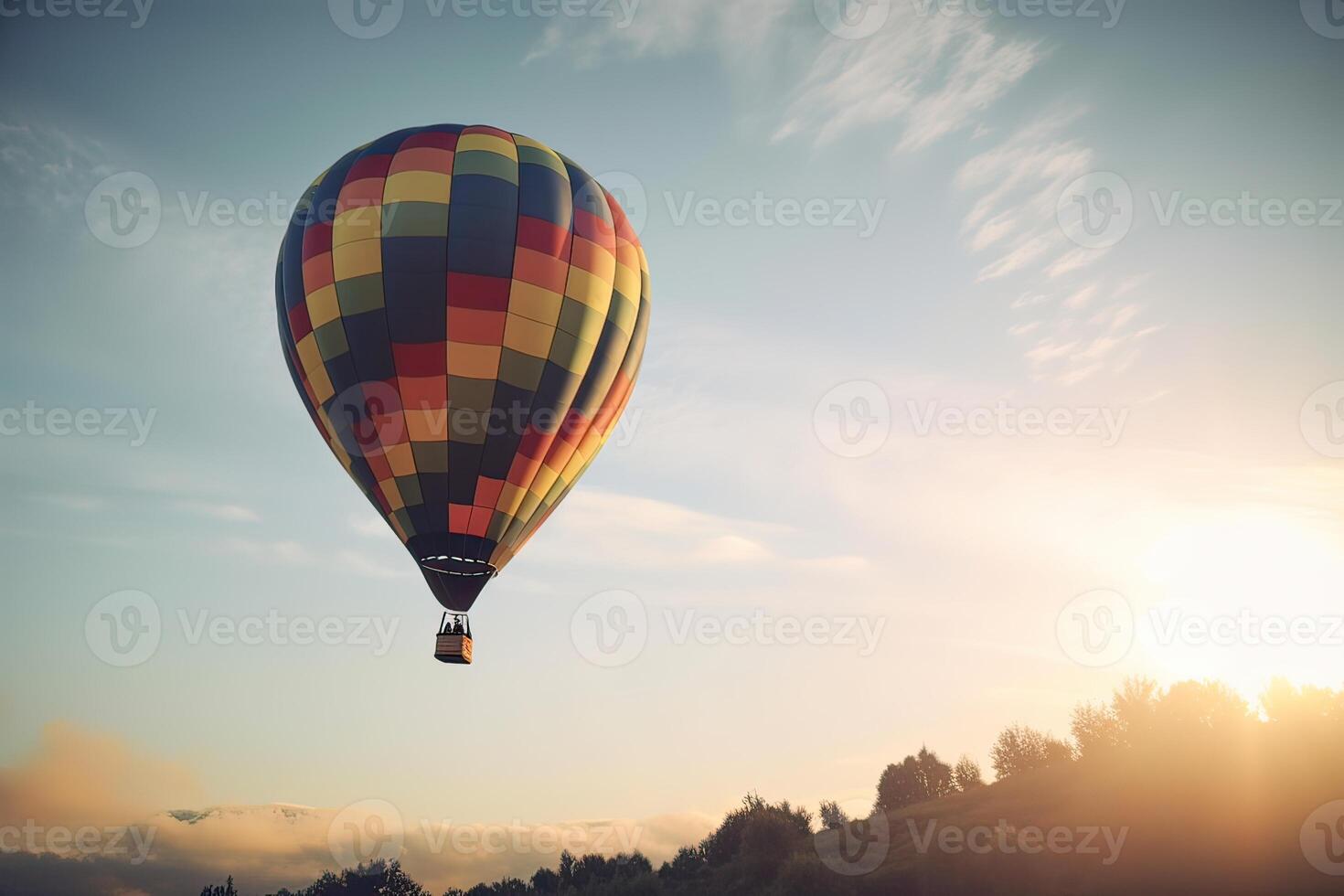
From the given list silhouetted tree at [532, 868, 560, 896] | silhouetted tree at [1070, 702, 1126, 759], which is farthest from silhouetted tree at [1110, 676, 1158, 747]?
silhouetted tree at [532, 868, 560, 896]

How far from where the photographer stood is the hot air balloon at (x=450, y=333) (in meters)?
20.7

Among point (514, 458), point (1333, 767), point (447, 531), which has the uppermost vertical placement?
point (514, 458)

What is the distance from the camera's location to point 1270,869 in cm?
2512

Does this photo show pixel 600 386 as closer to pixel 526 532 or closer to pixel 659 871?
pixel 526 532

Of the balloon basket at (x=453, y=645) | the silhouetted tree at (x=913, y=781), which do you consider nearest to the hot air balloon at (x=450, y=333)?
the balloon basket at (x=453, y=645)

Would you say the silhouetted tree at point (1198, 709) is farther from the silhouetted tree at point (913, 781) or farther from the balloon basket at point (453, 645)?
the balloon basket at point (453, 645)

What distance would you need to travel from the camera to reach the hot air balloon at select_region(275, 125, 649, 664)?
20.7m

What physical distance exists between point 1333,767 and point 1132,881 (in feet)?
49.1

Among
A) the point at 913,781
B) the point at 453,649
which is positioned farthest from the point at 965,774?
the point at 453,649

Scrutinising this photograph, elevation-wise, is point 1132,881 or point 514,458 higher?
point 514,458

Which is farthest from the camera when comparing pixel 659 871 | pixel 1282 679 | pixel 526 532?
pixel 1282 679

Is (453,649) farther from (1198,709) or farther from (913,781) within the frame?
(913,781)

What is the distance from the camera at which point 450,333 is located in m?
20.7

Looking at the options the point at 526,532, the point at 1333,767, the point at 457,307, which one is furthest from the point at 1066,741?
the point at 457,307
